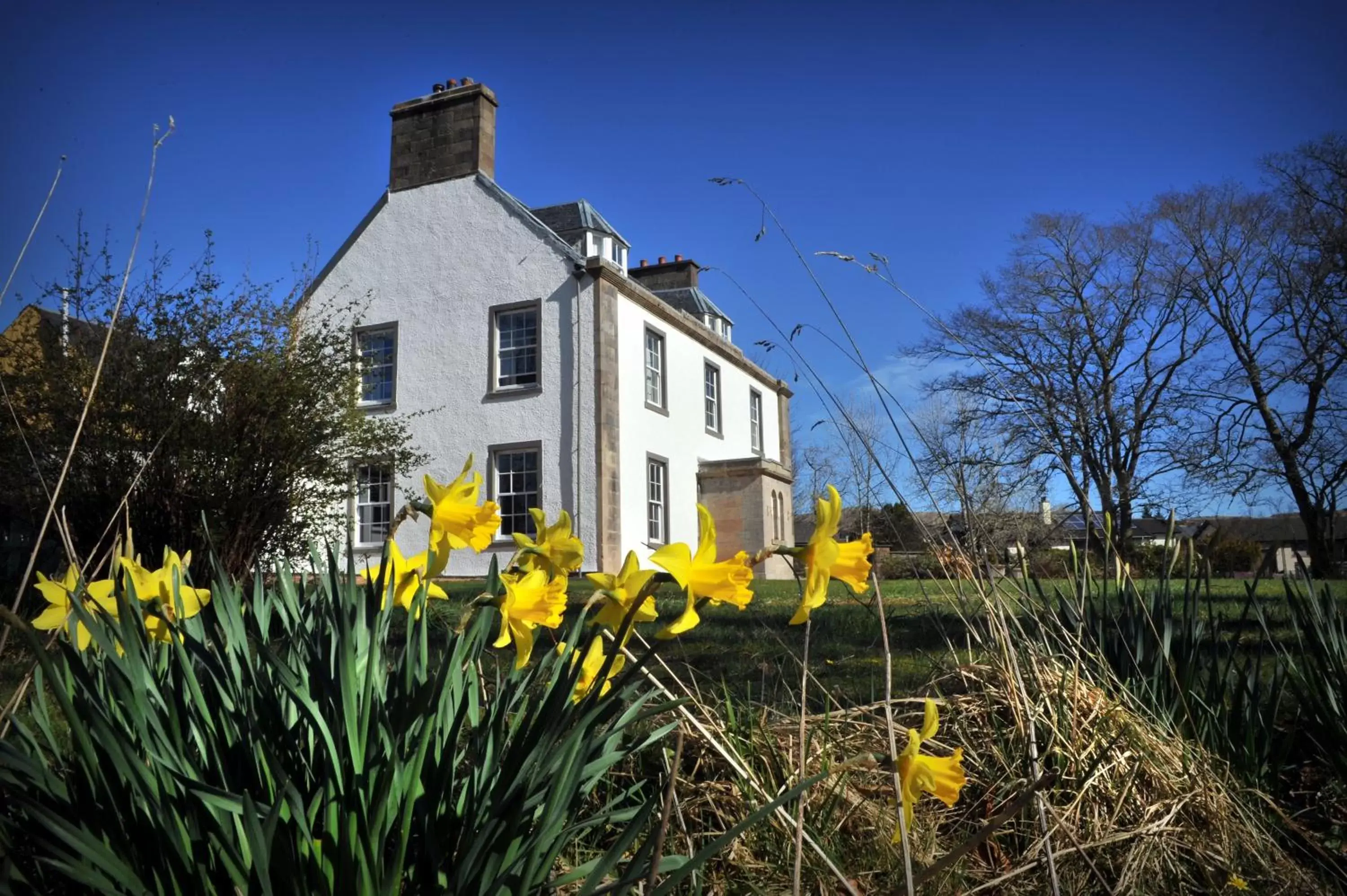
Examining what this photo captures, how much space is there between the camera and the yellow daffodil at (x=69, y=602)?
1374 mm

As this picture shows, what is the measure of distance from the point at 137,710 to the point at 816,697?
7.71ft

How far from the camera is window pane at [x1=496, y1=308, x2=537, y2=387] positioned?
52.0 ft

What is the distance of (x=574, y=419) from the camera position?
15.1 metres

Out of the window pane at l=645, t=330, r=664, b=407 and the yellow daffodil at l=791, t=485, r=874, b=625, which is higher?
the window pane at l=645, t=330, r=664, b=407

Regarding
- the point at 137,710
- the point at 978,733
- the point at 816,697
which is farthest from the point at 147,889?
the point at 816,697

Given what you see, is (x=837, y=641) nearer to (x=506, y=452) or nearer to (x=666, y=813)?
(x=666, y=813)

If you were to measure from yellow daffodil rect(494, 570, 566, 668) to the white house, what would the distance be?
12.8 m

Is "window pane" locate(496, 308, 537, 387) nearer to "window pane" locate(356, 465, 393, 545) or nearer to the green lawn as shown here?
"window pane" locate(356, 465, 393, 545)

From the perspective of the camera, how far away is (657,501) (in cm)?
1694

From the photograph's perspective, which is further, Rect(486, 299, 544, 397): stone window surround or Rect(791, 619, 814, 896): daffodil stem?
Rect(486, 299, 544, 397): stone window surround

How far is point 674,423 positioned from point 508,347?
3.67m

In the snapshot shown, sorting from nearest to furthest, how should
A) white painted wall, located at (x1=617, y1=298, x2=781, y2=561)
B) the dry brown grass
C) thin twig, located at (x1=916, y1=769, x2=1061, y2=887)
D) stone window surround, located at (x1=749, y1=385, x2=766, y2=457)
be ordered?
thin twig, located at (x1=916, y1=769, x2=1061, y2=887) < the dry brown grass < white painted wall, located at (x1=617, y1=298, x2=781, y2=561) < stone window surround, located at (x1=749, y1=385, x2=766, y2=457)

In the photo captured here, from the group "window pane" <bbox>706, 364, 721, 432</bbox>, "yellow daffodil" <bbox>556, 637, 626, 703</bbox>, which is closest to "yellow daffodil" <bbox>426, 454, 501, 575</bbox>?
"yellow daffodil" <bbox>556, 637, 626, 703</bbox>

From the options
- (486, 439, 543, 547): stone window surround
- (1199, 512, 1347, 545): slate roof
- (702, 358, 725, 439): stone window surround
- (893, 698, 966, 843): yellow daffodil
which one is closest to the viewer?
(893, 698, 966, 843): yellow daffodil
